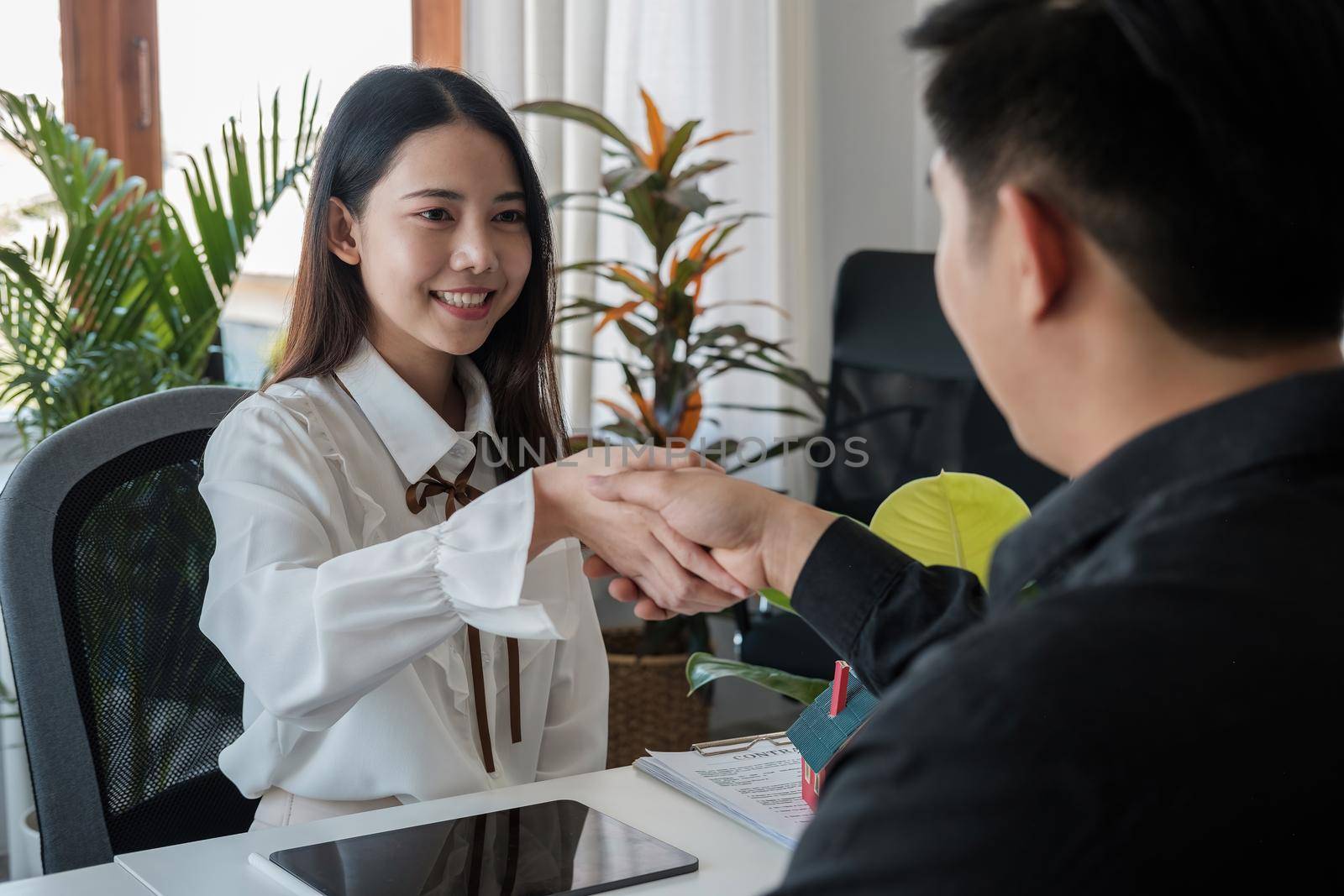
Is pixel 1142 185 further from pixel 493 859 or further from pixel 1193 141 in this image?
pixel 493 859

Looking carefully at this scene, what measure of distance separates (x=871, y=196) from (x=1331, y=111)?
328 centimetres

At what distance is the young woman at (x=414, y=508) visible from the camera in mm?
1150

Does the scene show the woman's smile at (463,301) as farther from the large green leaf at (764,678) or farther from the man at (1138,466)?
the man at (1138,466)

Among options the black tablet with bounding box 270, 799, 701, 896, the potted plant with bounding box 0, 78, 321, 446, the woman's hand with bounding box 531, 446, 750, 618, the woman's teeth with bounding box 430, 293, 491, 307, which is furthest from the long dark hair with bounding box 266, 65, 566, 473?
the potted plant with bounding box 0, 78, 321, 446

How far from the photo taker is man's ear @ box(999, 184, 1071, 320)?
54cm

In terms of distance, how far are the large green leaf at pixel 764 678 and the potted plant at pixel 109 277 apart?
135 centimetres

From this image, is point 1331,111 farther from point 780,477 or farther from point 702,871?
point 780,477

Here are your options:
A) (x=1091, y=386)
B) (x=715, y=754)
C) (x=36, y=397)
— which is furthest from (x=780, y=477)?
(x=1091, y=386)

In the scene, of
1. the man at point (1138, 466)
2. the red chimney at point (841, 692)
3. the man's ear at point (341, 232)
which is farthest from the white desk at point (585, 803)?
the man's ear at point (341, 232)

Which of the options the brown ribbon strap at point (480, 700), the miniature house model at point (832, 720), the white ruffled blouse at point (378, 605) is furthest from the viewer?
the brown ribbon strap at point (480, 700)

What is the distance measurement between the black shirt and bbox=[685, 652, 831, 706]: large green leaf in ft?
2.10

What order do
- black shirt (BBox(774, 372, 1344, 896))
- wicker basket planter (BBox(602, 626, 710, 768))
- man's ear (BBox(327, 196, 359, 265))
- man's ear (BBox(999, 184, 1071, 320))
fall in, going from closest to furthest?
black shirt (BBox(774, 372, 1344, 896)) < man's ear (BBox(999, 184, 1071, 320)) < man's ear (BBox(327, 196, 359, 265)) < wicker basket planter (BBox(602, 626, 710, 768))

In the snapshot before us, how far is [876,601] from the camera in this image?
3.14 ft

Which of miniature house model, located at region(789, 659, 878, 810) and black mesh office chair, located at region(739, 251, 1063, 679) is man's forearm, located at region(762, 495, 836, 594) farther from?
black mesh office chair, located at region(739, 251, 1063, 679)
